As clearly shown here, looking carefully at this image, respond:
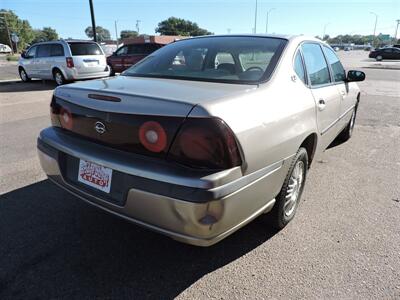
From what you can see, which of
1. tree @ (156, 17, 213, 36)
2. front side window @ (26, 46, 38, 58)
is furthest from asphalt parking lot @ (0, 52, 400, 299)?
tree @ (156, 17, 213, 36)

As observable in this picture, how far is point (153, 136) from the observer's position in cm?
207

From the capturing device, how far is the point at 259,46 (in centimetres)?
302

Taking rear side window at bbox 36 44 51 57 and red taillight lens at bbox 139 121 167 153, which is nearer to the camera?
red taillight lens at bbox 139 121 167 153

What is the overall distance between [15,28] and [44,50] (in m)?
75.1

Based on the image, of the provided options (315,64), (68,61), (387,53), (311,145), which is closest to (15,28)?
(387,53)

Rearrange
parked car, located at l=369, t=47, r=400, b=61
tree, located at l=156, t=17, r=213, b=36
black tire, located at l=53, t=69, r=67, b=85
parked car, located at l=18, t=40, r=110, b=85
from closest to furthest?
parked car, located at l=18, t=40, r=110, b=85 < black tire, located at l=53, t=69, r=67, b=85 < parked car, located at l=369, t=47, r=400, b=61 < tree, located at l=156, t=17, r=213, b=36

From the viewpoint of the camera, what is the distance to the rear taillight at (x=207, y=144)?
1919 mm

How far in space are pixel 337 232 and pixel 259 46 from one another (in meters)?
1.76

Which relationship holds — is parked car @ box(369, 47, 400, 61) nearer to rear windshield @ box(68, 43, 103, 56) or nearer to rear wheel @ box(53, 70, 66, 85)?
rear windshield @ box(68, 43, 103, 56)

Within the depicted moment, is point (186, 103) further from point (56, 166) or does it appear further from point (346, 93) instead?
point (346, 93)

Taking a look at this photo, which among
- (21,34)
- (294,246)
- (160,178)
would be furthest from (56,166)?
(21,34)

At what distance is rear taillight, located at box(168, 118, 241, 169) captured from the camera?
1.92 meters

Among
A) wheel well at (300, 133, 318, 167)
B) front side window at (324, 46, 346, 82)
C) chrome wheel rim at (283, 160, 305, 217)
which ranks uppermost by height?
front side window at (324, 46, 346, 82)

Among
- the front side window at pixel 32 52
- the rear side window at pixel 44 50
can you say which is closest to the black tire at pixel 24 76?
the front side window at pixel 32 52
